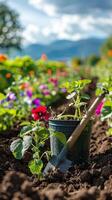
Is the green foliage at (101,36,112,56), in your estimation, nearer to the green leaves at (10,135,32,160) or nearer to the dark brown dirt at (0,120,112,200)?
the dark brown dirt at (0,120,112,200)

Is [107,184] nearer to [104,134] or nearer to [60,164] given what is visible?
[60,164]

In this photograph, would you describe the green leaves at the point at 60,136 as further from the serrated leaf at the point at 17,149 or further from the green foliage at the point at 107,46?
the green foliage at the point at 107,46

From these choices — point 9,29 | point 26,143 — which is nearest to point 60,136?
point 26,143

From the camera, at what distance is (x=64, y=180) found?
2.77m

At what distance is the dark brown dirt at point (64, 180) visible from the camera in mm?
1939

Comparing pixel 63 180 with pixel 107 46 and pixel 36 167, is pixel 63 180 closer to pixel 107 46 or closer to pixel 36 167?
pixel 36 167

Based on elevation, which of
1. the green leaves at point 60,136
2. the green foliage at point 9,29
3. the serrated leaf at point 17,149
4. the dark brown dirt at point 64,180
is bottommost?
the dark brown dirt at point 64,180

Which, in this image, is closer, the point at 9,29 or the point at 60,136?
the point at 60,136

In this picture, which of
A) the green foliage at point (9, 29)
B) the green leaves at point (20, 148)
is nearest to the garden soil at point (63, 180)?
the green leaves at point (20, 148)

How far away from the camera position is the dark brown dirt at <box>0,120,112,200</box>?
1.94m

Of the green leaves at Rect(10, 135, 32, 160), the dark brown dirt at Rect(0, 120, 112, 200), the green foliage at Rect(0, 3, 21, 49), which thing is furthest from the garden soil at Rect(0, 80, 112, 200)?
the green foliage at Rect(0, 3, 21, 49)

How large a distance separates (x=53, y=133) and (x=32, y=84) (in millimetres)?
5107

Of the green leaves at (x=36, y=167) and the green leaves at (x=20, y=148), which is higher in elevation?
the green leaves at (x=20, y=148)

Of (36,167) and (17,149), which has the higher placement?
(17,149)
